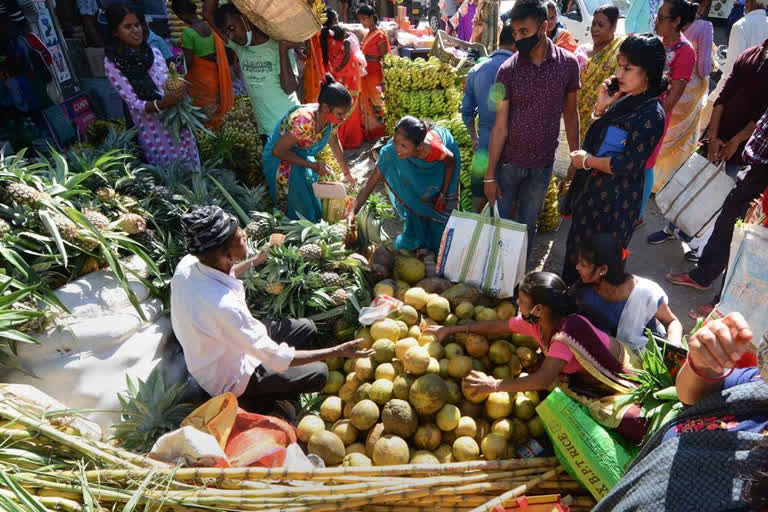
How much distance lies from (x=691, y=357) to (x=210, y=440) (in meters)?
1.81

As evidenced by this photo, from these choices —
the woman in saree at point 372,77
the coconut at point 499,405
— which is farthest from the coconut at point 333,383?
the woman in saree at point 372,77

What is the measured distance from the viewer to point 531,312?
2527 mm

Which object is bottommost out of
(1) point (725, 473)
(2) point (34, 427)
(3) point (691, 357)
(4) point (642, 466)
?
(2) point (34, 427)

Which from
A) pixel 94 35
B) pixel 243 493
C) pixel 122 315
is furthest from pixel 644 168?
pixel 94 35

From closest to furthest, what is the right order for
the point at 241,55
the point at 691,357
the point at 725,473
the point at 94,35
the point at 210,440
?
the point at 725,473
the point at 691,357
the point at 210,440
the point at 241,55
the point at 94,35

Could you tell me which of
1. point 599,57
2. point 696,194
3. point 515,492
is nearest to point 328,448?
point 515,492

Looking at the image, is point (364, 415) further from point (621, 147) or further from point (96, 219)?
point (621, 147)

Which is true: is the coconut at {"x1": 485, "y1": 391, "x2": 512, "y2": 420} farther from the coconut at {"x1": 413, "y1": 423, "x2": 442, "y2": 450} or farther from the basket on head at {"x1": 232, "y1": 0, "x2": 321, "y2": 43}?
the basket on head at {"x1": 232, "y1": 0, "x2": 321, "y2": 43}

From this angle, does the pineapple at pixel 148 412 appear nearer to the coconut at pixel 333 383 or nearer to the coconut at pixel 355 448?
the coconut at pixel 333 383

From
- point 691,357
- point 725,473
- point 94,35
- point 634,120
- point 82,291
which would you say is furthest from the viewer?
point 94,35

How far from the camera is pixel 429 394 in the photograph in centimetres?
252

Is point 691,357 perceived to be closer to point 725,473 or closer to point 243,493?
point 725,473

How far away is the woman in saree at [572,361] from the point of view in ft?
7.13

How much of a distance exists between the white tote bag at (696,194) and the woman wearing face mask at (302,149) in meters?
2.89
